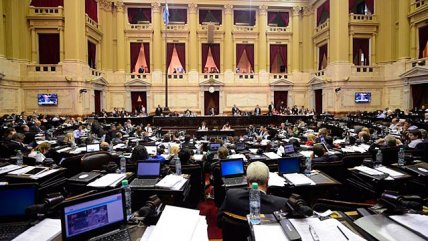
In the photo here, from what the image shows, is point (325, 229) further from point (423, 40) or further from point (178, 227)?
point (423, 40)

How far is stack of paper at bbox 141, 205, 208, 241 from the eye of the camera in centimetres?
212

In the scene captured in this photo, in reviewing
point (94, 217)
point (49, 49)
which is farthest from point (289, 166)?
point (49, 49)

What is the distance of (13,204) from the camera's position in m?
2.47

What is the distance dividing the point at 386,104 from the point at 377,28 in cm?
536

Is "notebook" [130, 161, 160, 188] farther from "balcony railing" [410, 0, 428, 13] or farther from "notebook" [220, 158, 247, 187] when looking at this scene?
"balcony railing" [410, 0, 428, 13]

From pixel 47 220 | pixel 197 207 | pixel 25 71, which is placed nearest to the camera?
pixel 47 220

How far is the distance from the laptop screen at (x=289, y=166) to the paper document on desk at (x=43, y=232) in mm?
2815

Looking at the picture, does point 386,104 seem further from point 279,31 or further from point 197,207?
point 197,207

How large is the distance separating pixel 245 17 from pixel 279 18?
9.53 ft

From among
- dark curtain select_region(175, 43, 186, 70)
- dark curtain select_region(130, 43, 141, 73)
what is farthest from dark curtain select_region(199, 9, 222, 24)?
dark curtain select_region(130, 43, 141, 73)

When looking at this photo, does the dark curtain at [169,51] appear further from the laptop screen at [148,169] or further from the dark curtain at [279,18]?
the laptop screen at [148,169]

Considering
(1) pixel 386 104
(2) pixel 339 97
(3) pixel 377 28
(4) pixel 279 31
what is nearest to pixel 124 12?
(4) pixel 279 31

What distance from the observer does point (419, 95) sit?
1678cm

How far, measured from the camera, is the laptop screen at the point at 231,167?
4.13m
